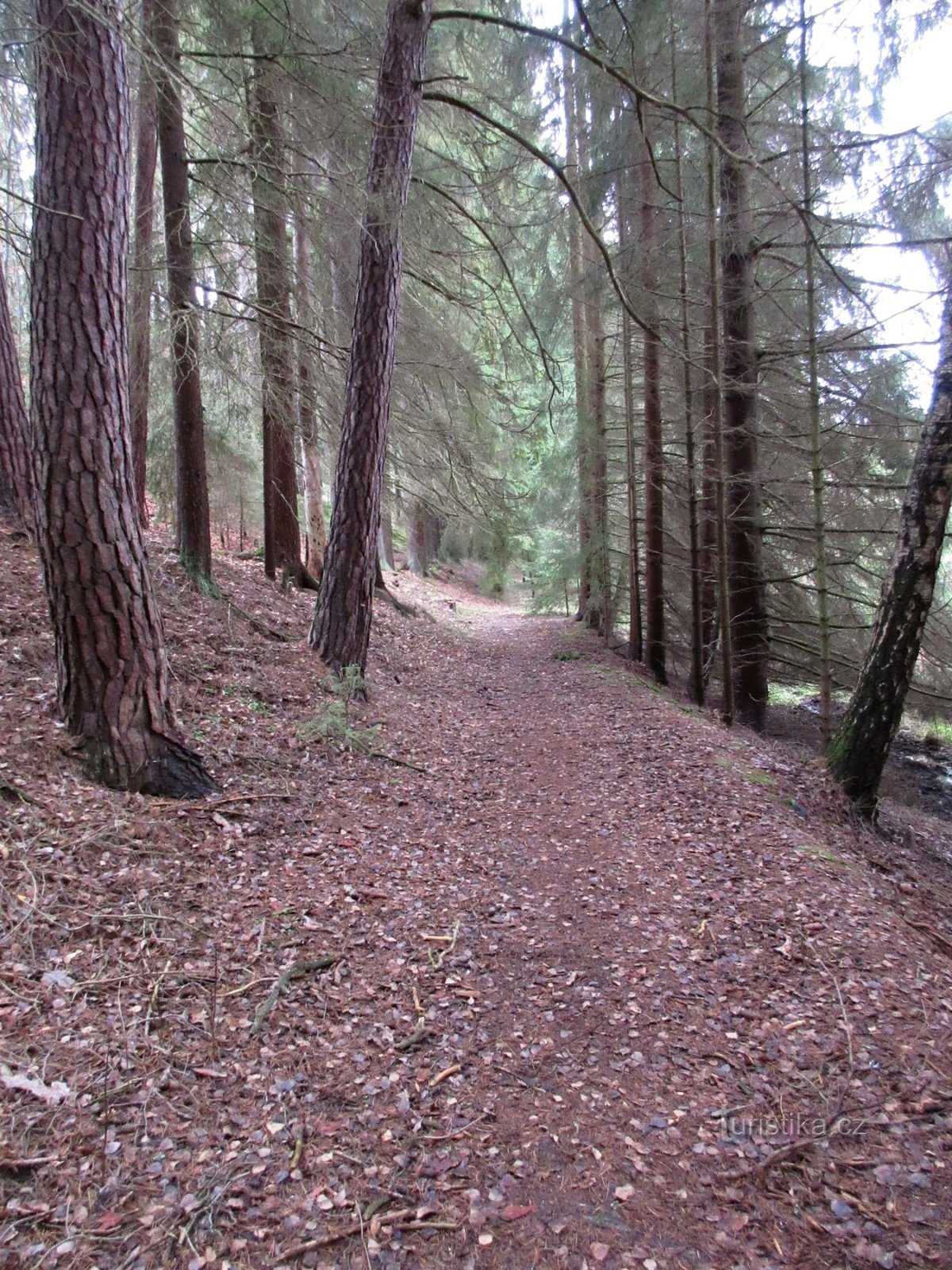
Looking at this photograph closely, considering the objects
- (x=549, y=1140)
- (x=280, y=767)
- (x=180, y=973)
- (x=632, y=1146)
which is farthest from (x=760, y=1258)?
(x=280, y=767)

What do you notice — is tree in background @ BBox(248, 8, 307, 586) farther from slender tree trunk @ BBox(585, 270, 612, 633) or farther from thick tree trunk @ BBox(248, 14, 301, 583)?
slender tree trunk @ BBox(585, 270, 612, 633)

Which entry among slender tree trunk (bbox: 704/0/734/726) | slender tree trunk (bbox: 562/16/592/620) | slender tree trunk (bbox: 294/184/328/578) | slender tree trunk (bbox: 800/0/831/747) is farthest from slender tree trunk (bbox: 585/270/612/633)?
slender tree trunk (bbox: 294/184/328/578)

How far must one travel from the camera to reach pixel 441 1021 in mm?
2785

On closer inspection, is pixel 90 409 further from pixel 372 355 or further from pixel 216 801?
pixel 372 355

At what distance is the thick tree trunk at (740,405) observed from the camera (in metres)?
7.84

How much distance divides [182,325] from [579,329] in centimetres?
872

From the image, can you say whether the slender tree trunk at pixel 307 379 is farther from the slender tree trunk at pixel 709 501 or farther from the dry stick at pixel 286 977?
the dry stick at pixel 286 977

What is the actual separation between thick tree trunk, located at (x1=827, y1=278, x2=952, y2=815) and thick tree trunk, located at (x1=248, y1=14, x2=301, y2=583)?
20.3ft

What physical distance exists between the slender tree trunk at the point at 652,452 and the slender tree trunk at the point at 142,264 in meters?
5.42

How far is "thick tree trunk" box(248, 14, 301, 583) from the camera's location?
21.2 feet

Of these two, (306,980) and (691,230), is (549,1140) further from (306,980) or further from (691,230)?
(691,230)

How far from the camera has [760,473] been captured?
925cm

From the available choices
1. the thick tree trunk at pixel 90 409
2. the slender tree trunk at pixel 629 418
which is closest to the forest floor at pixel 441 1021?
the thick tree trunk at pixel 90 409

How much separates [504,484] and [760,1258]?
362 inches
